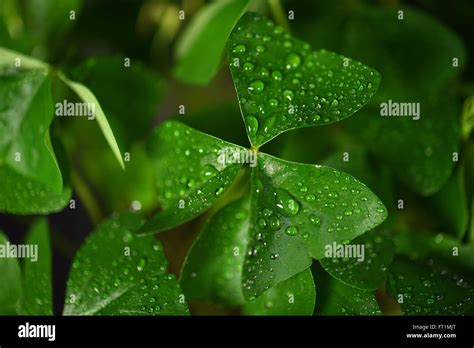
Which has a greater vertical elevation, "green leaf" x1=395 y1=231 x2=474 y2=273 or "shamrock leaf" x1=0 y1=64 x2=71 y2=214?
"shamrock leaf" x1=0 y1=64 x2=71 y2=214

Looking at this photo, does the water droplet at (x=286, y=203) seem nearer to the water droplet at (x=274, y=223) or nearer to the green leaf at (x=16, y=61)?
the water droplet at (x=274, y=223)

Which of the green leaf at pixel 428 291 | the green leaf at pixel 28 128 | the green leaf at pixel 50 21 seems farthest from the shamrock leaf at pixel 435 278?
the green leaf at pixel 50 21

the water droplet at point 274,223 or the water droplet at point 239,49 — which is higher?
the water droplet at point 239,49

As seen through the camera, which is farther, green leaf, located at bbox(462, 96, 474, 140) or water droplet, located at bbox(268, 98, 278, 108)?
green leaf, located at bbox(462, 96, 474, 140)

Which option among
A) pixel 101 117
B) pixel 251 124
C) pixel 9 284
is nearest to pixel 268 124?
pixel 251 124

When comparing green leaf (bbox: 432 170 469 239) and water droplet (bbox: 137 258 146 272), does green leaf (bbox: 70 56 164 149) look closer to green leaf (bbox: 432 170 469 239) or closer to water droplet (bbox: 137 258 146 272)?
water droplet (bbox: 137 258 146 272)

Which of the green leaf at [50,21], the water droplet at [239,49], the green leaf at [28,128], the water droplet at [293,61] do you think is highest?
the green leaf at [50,21]

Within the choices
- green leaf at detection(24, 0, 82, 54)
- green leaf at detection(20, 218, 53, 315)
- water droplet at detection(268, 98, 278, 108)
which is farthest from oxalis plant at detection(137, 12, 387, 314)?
green leaf at detection(24, 0, 82, 54)
